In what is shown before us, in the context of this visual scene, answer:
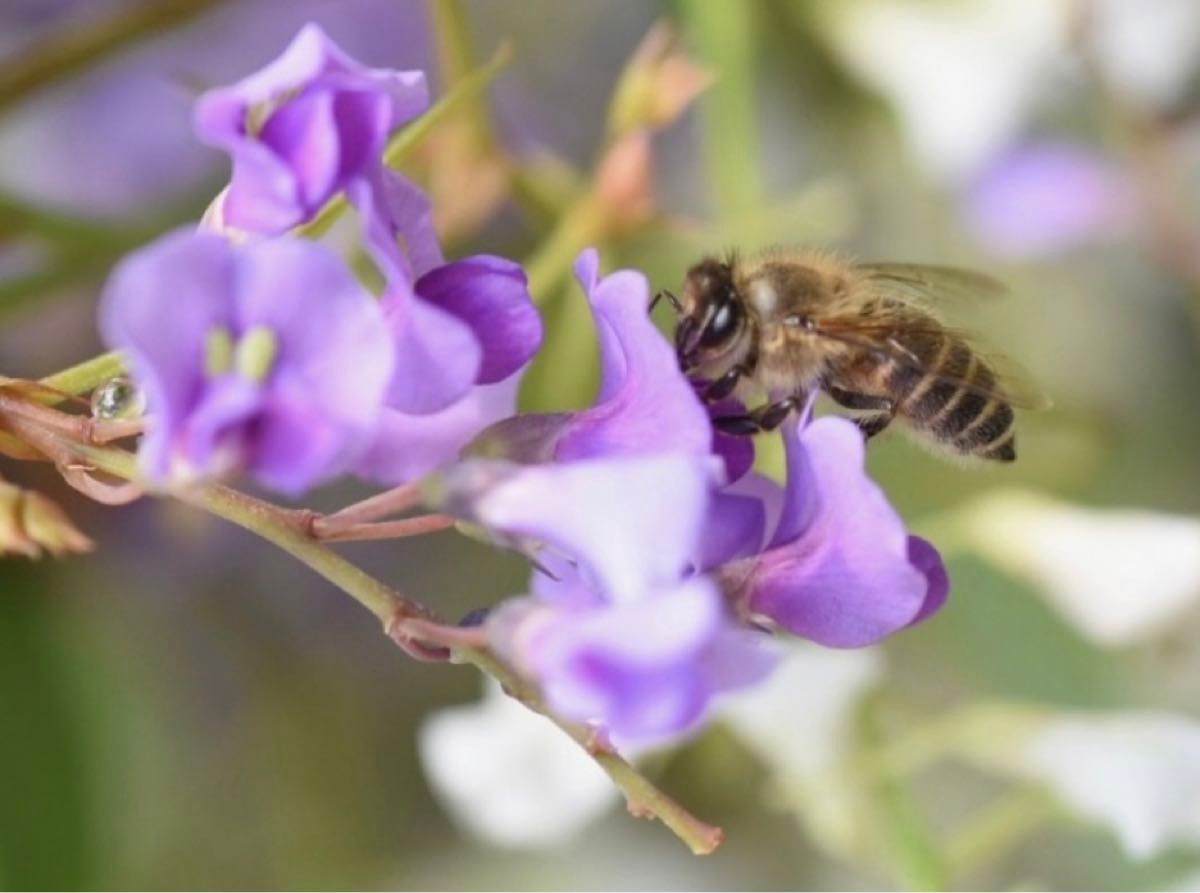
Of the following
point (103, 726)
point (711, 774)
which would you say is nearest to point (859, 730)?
point (711, 774)

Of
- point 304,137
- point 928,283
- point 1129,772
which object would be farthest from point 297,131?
point 1129,772

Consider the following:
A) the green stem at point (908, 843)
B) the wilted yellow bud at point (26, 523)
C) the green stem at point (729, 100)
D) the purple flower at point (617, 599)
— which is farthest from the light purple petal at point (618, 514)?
the green stem at point (729, 100)

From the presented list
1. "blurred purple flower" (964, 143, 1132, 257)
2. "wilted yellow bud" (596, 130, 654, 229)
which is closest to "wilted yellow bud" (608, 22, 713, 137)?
"wilted yellow bud" (596, 130, 654, 229)

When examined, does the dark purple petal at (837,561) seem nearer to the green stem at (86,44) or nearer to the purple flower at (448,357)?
the purple flower at (448,357)

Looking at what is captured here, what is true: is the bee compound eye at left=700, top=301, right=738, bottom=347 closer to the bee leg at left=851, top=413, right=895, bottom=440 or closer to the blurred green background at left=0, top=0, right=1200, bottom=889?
the bee leg at left=851, top=413, right=895, bottom=440

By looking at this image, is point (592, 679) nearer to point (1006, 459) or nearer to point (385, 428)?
point (385, 428)

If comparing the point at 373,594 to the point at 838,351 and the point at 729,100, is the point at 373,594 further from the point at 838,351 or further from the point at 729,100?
the point at 729,100
